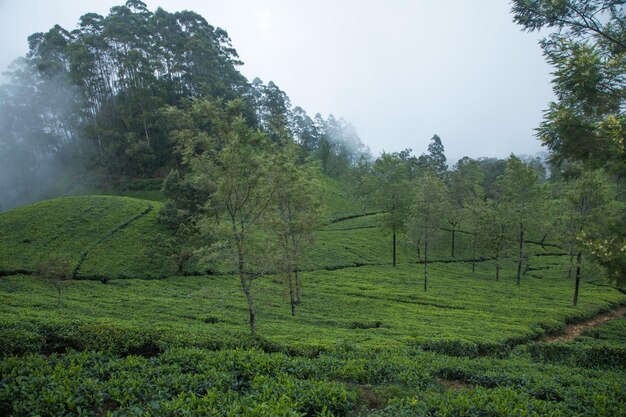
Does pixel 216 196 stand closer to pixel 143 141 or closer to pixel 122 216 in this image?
pixel 122 216

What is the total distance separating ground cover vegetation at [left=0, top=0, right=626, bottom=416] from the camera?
8555mm

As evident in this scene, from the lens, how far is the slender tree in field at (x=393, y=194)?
2016 inches

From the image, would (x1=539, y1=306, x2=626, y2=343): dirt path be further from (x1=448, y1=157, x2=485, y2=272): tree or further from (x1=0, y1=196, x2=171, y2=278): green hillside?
(x1=0, y1=196, x2=171, y2=278): green hillside

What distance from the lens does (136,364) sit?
30.5ft

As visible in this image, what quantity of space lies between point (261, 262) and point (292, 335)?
4.30 meters

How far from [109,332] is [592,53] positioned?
1765 centimetres

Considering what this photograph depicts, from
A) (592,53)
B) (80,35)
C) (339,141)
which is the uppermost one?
(80,35)

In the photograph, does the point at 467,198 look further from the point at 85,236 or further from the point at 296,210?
the point at 85,236

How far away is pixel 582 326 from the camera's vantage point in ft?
94.9

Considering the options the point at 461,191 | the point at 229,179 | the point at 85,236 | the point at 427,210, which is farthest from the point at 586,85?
A: the point at 461,191

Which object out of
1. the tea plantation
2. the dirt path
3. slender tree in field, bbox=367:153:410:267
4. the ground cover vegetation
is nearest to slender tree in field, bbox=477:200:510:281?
the ground cover vegetation

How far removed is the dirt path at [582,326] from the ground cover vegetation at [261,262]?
73 cm

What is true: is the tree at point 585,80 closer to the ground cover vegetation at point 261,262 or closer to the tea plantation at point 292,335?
the ground cover vegetation at point 261,262

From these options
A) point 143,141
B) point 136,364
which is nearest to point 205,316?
point 136,364
